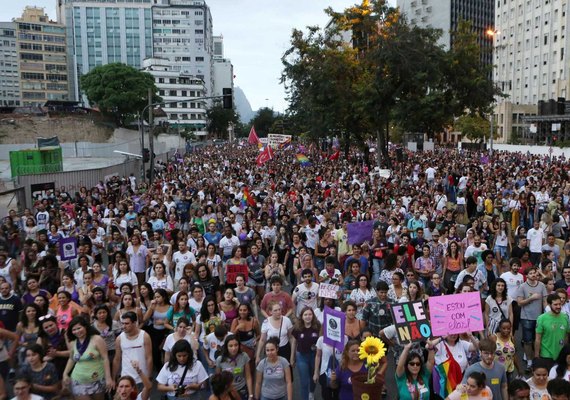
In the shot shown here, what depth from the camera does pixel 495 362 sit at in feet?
17.7

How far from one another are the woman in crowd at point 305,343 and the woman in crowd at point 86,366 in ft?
6.55

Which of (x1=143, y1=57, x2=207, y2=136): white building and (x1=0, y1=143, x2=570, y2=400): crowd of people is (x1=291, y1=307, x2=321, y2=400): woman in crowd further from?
(x1=143, y1=57, x2=207, y2=136): white building

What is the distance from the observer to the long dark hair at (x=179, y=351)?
5301 millimetres

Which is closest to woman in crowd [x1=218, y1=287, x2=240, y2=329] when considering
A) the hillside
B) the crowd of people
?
the crowd of people

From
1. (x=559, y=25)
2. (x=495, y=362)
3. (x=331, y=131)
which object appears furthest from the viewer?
(x=559, y=25)

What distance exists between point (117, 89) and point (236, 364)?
6916 cm

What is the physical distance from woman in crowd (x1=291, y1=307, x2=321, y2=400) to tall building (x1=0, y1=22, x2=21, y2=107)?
110 metres

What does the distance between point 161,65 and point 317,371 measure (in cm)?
11033

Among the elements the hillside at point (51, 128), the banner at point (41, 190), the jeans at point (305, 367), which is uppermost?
the hillside at point (51, 128)

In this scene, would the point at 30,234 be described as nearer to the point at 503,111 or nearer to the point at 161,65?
the point at 503,111

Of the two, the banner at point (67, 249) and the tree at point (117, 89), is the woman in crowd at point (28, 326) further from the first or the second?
the tree at point (117, 89)

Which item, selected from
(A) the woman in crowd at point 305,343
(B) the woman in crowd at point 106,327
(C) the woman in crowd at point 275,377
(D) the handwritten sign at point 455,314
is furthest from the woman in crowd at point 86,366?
(D) the handwritten sign at point 455,314

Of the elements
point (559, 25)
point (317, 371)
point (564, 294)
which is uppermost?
point (559, 25)

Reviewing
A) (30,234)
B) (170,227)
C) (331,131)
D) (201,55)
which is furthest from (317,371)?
(201,55)
